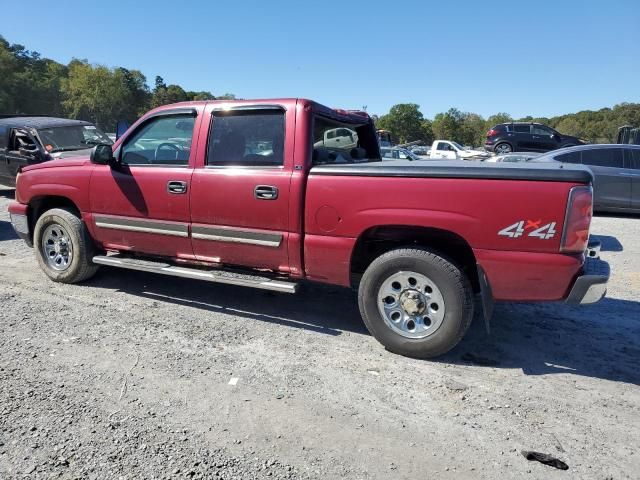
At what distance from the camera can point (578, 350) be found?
3.95 metres

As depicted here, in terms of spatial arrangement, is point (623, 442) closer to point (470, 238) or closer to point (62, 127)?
point (470, 238)

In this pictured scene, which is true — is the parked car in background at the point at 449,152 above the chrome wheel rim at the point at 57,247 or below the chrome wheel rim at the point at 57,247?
above

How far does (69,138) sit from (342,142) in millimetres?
8350

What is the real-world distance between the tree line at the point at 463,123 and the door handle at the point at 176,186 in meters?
93.8

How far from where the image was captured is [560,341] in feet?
13.5

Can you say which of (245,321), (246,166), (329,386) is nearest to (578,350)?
(329,386)

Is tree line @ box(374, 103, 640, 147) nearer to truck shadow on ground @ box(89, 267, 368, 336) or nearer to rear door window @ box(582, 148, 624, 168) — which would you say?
rear door window @ box(582, 148, 624, 168)

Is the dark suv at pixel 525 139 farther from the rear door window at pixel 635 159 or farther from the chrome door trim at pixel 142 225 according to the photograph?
the chrome door trim at pixel 142 225

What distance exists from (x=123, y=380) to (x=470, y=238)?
2.59 metres

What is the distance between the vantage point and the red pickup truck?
334 cm

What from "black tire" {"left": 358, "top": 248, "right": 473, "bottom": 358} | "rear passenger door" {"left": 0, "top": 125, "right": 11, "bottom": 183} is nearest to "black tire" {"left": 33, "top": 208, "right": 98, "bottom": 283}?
"black tire" {"left": 358, "top": 248, "right": 473, "bottom": 358}

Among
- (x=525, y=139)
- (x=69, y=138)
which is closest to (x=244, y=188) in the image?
(x=69, y=138)

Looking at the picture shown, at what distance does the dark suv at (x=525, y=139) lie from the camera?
74.3ft

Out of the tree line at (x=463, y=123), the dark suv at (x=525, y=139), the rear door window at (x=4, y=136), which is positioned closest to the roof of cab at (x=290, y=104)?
the rear door window at (x=4, y=136)
